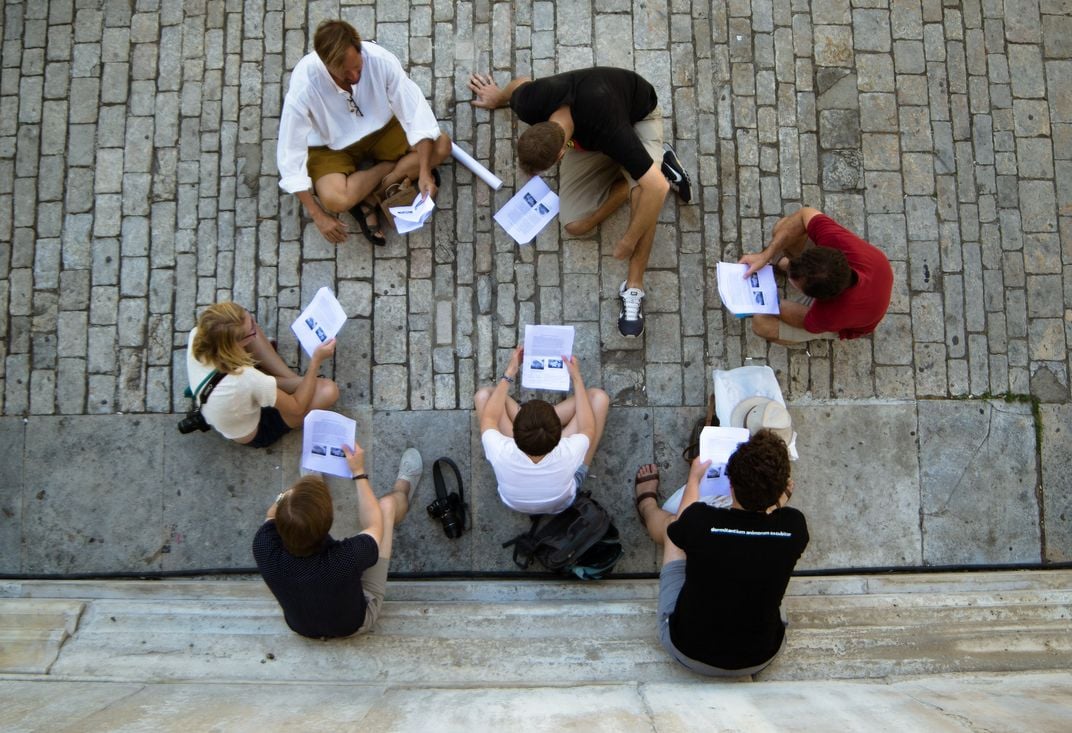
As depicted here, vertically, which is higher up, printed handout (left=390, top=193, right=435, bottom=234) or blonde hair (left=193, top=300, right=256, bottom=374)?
printed handout (left=390, top=193, right=435, bottom=234)

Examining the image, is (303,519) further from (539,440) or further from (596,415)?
(596,415)

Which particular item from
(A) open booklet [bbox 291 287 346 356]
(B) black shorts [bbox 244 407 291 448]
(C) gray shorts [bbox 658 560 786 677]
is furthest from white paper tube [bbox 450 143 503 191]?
(C) gray shorts [bbox 658 560 786 677]

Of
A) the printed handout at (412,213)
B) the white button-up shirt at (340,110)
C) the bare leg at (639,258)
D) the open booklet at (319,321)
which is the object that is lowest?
the open booklet at (319,321)

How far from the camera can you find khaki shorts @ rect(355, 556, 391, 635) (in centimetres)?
507

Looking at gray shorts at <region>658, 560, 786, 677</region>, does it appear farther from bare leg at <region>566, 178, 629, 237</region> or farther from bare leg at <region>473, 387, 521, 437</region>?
bare leg at <region>566, 178, 629, 237</region>

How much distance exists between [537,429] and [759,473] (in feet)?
4.39

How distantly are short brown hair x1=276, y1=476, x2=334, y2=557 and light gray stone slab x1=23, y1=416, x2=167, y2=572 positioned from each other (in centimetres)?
193

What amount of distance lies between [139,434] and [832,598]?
5.15 meters

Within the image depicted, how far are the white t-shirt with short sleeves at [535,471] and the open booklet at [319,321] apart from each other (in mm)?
1471

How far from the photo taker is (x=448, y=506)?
5.80m

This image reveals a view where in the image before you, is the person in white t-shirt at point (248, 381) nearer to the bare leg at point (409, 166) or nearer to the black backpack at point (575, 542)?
the bare leg at point (409, 166)

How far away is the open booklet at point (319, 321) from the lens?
5.99 metres

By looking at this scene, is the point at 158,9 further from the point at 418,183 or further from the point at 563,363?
the point at 563,363

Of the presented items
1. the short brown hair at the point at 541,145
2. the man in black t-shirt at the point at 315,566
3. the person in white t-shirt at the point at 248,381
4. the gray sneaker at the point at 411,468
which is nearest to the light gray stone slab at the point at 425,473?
the gray sneaker at the point at 411,468
